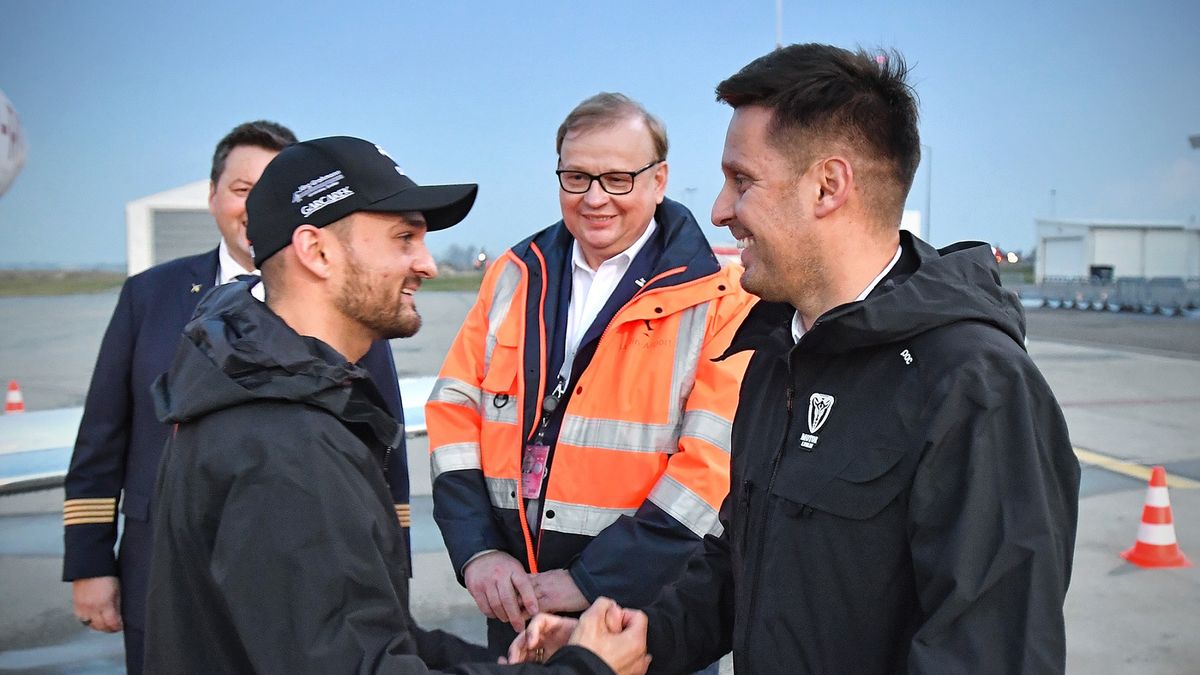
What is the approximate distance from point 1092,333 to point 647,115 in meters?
19.6

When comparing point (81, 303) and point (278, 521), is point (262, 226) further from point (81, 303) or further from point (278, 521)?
point (81, 303)

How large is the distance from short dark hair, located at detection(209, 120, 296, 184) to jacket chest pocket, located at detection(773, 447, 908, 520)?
229 cm

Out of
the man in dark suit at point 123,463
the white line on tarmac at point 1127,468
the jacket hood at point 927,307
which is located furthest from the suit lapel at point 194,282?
the white line on tarmac at point 1127,468

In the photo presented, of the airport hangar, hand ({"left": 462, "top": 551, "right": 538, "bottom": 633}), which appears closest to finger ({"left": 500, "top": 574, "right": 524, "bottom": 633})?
hand ({"left": 462, "top": 551, "right": 538, "bottom": 633})

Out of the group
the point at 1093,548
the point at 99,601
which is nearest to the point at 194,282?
the point at 99,601

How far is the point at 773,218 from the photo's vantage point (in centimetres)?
172

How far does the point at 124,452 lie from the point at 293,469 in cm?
165

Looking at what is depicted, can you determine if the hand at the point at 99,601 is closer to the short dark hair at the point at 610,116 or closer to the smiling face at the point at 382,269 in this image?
the smiling face at the point at 382,269

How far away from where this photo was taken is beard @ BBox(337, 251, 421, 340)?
180 centimetres

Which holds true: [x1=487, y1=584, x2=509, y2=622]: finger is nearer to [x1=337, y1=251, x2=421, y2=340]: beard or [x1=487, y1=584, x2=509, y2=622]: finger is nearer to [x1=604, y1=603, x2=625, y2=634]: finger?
[x1=604, y1=603, x2=625, y2=634]: finger

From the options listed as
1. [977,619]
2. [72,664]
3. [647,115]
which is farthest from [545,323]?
[72,664]

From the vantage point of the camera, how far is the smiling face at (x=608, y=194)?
2.71 m

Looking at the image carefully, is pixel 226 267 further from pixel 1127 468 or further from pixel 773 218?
pixel 1127 468

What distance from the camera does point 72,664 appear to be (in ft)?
12.9
